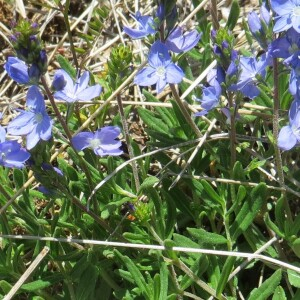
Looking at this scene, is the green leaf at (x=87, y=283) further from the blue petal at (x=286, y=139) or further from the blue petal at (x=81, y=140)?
the blue petal at (x=286, y=139)

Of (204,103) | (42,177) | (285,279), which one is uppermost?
(204,103)

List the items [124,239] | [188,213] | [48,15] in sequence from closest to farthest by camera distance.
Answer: [124,239] → [188,213] → [48,15]

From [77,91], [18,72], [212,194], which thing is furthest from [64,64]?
[212,194]

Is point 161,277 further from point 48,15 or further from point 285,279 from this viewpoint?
point 48,15

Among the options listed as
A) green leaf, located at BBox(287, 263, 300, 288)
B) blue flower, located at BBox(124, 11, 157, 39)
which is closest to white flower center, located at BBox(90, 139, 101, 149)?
blue flower, located at BBox(124, 11, 157, 39)

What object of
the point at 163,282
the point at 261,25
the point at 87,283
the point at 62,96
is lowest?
the point at 87,283

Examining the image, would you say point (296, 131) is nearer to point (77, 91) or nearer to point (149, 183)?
point (149, 183)

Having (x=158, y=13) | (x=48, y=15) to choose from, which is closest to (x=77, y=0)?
(x=48, y=15)
